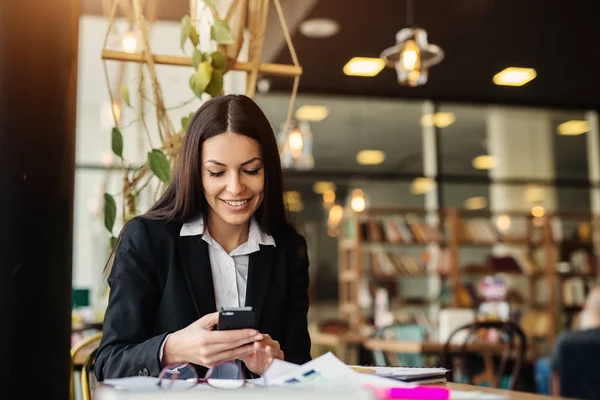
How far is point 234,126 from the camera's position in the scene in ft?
5.78

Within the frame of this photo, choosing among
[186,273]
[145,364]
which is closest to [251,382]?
[145,364]

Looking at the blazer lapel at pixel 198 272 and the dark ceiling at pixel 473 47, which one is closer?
the blazer lapel at pixel 198 272

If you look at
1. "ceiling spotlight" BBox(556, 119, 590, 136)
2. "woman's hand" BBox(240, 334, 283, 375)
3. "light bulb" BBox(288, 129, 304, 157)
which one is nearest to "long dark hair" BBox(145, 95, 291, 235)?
"woman's hand" BBox(240, 334, 283, 375)

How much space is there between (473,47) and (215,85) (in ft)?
14.9

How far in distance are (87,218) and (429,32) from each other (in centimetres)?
525

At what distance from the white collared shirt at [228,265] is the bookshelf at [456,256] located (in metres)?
6.19

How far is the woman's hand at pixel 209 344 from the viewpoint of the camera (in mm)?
1417

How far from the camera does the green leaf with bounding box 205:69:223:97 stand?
240cm

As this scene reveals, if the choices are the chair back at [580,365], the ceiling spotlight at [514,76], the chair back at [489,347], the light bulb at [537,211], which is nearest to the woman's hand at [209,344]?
the chair back at [580,365]

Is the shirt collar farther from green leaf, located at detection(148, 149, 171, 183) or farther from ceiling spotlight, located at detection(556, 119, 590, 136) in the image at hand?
ceiling spotlight, located at detection(556, 119, 590, 136)

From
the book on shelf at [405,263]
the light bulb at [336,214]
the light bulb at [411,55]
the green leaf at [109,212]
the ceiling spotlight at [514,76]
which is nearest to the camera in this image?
the green leaf at [109,212]

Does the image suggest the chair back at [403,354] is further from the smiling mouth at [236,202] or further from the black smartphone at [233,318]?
the black smartphone at [233,318]

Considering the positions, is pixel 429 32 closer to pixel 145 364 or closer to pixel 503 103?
pixel 503 103

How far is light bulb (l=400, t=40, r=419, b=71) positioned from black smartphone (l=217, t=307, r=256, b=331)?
4.05 metres
